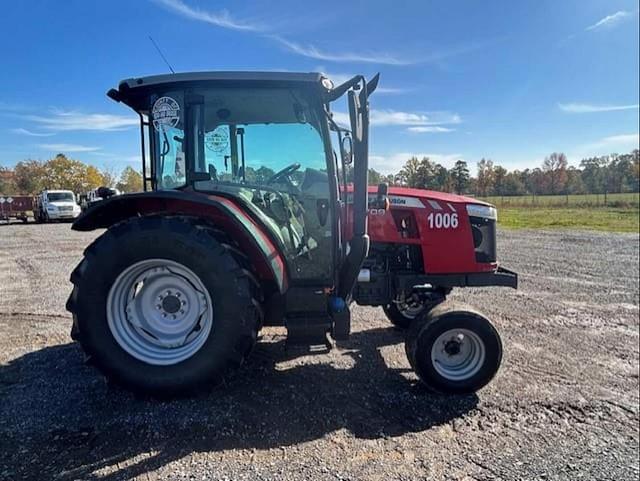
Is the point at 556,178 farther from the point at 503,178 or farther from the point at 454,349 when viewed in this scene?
the point at 454,349

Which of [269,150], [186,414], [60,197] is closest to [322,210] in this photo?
[269,150]

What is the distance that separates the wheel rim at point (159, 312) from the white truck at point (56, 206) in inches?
918

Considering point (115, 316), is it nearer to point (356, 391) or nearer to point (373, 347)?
point (356, 391)

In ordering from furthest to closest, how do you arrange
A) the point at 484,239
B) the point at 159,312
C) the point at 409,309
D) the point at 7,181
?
the point at 7,181 → the point at 409,309 → the point at 484,239 → the point at 159,312

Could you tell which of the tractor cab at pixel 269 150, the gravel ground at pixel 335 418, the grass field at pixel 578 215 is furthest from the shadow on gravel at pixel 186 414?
the grass field at pixel 578 215

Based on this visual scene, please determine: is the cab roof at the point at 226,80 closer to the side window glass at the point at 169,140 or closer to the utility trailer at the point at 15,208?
the side window glass at the point at 169,140

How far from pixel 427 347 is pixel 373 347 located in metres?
1.06

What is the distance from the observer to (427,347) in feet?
10.8

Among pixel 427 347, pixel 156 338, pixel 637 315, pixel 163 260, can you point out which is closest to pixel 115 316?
pixel 156 338

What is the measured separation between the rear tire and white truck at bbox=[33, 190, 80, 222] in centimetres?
2335

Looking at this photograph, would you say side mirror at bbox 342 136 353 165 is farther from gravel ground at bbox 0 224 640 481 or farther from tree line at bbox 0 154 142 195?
tree line at bbox 0 154 142 195

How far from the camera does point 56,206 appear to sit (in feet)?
74.9

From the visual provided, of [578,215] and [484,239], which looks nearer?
[484,239]

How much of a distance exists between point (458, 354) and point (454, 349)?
2.5 inches
